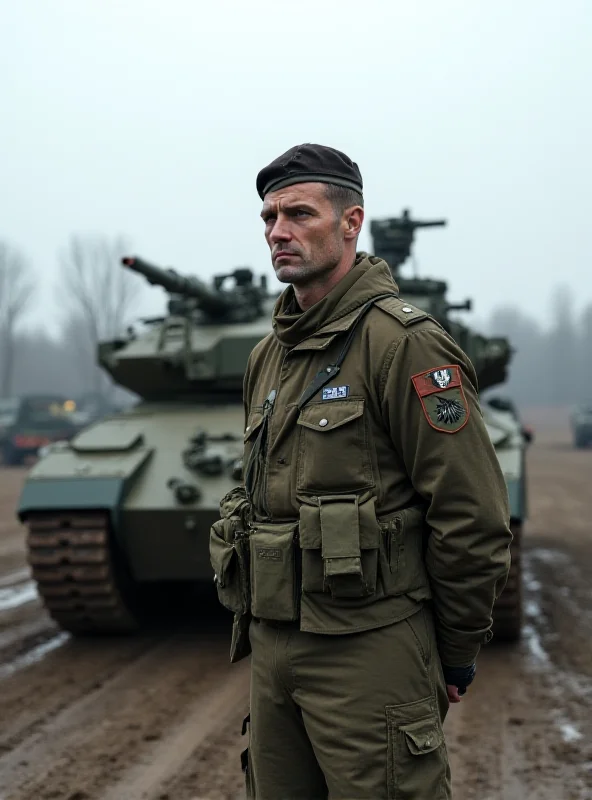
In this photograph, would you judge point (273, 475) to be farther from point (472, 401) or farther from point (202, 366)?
point (202, 366)

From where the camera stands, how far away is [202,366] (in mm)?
7355

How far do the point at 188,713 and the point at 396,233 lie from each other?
17.6 feet

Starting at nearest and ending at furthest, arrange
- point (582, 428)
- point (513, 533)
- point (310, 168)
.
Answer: point (310, 168)
point (513, 533)
point (582, 428)

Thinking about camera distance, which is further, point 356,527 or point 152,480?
point 152,480

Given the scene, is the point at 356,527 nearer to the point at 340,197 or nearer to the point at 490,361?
the point at 340,197

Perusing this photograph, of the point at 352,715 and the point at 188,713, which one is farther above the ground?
the point at 352,715

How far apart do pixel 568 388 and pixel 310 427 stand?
75.7 meters

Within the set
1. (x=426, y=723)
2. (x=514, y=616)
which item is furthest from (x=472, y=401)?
(x=514, y=616)

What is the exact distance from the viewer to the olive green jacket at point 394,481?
214 centimetres

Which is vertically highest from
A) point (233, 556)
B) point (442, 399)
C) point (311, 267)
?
point (311, 267)

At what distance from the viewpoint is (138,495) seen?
612 cm

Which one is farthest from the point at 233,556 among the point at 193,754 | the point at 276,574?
the point at 193,754

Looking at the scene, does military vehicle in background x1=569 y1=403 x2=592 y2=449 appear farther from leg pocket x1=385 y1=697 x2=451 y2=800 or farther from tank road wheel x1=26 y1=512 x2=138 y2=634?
leg pocket x1=385 y1=697 x2=451 y2=800

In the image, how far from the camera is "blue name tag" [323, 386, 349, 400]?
88.0 inches
